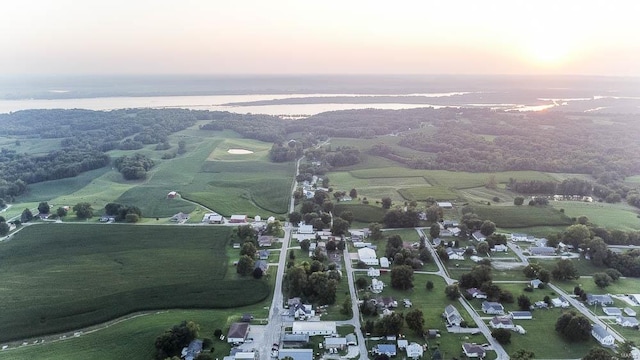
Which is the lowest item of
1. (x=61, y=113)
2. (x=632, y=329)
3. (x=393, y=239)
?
(x=632, y=329)

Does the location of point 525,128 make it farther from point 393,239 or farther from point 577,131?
point 393,239

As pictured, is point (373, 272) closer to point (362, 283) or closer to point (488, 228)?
point (362, 283)

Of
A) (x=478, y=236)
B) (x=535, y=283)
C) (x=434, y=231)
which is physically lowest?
(x=535, y=283)

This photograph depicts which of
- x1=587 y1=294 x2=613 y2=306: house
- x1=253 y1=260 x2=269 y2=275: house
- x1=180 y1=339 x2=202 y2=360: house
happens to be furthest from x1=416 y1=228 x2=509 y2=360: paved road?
x1=180 y1=339 x2=202 y2=360: house

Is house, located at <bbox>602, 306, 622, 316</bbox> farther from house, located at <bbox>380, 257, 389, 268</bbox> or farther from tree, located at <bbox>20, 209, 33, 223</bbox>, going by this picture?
tree, located at <bbox>20, 209, 33, 223</bbox>

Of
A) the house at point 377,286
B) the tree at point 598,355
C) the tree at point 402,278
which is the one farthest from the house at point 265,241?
the tree at point 598,355

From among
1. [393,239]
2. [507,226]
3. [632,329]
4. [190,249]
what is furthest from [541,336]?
[190,249]

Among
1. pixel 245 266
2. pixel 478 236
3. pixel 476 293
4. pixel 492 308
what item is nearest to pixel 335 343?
pixel 245 266
